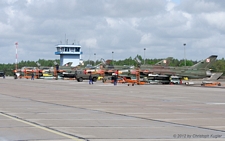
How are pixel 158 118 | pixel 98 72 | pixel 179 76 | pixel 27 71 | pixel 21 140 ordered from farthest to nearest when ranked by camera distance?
1. pixel 27 71
2. pixel 98 72
3. pixel 179 76
4. pixel 158 118
5. pixel 21 140

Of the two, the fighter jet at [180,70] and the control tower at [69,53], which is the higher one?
the control tower at [69,53]

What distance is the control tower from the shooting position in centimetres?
12904

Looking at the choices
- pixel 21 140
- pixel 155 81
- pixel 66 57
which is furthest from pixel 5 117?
pixel 66 57

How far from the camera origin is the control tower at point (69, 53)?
423ft

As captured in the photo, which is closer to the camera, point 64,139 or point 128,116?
point 64,139

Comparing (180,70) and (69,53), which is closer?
(180,70)

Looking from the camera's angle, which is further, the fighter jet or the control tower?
the control tower

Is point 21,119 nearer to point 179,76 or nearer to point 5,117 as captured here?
point 5,117

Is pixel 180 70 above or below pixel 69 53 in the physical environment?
below

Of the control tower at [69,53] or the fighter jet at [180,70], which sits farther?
the control tower at [69,53]

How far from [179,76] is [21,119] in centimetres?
5644

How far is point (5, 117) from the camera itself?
19.5m

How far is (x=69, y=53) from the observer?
129 m

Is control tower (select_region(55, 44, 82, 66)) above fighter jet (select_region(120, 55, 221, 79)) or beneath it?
above
